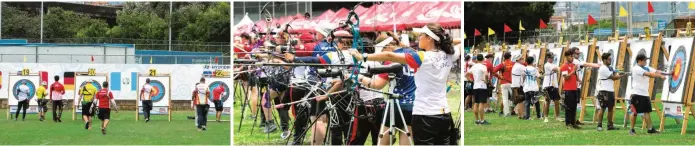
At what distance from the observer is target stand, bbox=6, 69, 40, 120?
91.3ft

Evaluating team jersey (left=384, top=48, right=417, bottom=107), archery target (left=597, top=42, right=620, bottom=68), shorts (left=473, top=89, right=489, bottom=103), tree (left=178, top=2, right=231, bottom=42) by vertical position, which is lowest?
shorts (left=473, top=89, right=489, bottom=103)

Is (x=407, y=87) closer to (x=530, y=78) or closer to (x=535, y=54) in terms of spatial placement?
(x=530, y=78)

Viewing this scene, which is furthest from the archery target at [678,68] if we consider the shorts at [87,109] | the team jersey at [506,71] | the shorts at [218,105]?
the shorts at [87,109]

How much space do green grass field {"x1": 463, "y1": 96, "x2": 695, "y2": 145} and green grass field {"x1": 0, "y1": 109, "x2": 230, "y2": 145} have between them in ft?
16.6

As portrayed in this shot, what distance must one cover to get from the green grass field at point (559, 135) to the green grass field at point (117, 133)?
5055mm

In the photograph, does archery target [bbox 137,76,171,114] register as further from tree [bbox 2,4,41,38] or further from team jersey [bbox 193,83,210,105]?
team jersey [bbox 193,83,210,105]

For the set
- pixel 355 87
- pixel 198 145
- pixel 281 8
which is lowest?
pixel 198 145

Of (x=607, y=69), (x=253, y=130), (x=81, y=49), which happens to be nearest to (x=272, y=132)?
(x=253, y=130)

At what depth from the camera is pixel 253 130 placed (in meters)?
9.75

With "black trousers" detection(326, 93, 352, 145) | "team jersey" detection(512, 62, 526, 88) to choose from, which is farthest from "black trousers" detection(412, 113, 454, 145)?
"team jersey" detection(512, 62, 526, 88)

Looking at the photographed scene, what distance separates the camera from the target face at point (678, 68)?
13782 millimetres

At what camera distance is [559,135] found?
1391cm

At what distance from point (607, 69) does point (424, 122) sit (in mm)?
7834

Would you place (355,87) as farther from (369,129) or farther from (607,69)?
(607,69)
